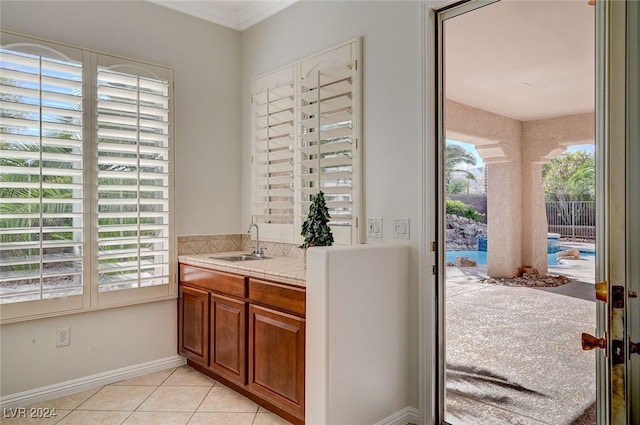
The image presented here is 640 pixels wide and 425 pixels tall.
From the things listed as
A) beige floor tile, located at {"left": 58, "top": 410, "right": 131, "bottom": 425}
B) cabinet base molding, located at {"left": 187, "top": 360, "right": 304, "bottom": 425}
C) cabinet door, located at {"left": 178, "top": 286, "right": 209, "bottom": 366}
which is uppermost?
cabinet door, located at {"left": 178, "top": 286, "right": 209, "bottom": 366}

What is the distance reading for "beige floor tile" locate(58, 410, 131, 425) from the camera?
2.53 metres

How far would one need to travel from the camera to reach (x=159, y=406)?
2.75 metres

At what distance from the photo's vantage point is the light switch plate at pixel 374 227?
8.83 feet

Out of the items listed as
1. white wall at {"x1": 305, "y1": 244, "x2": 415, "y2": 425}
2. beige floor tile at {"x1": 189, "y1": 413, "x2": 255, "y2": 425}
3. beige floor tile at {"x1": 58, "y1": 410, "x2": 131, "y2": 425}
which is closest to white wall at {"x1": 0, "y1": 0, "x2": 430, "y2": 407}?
white wall at {"x1": 305, "y1": 244, "x2": 415, "y2": 425}

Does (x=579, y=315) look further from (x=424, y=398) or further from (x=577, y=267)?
(x=424, y=398)

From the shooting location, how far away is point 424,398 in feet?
8.03

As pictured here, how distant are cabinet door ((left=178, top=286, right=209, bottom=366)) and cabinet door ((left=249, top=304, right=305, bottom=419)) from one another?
0.62m

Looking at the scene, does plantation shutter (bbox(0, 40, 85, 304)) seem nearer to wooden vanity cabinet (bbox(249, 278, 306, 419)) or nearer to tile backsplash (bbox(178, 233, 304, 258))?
tile backsplash (bbox(178, 233, 304, 258))

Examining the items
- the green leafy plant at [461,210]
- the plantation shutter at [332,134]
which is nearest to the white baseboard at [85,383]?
the plantation shutter at [332,134]

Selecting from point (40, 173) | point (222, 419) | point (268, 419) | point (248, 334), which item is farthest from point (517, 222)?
point (40, 173)

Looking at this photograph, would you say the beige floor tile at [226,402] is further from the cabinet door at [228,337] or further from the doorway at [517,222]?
the doorway at [517,222]

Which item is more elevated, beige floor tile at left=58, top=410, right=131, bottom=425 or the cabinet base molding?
the cabinet base molding

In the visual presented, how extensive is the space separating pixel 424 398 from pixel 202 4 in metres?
3.56

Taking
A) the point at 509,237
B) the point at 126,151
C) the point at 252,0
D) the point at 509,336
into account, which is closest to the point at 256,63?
the point at 252,0
